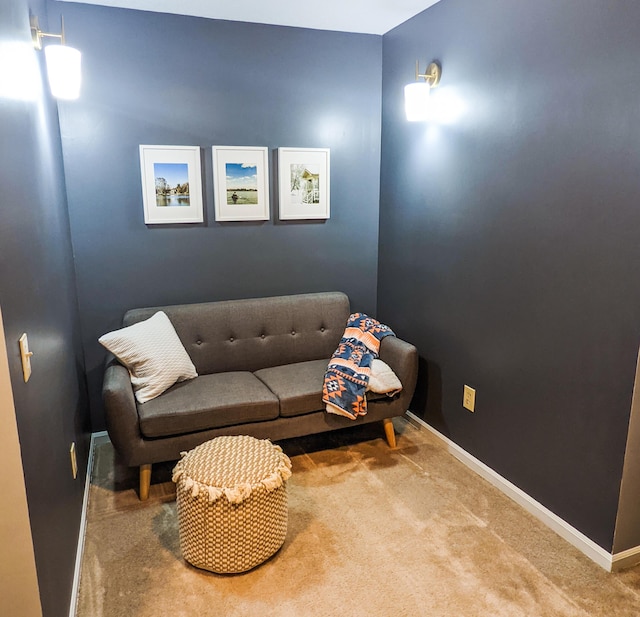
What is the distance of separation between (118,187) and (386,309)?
1929mm

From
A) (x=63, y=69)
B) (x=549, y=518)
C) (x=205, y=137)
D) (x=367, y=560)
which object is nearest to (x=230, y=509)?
(x=367, y=560)

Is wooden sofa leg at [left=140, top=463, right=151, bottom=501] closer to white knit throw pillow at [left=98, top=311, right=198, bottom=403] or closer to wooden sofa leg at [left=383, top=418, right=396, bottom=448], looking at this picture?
white knit throw pillow at [left=98, top=311, right=198, bottom=403]

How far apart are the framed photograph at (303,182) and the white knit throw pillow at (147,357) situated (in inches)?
45.3

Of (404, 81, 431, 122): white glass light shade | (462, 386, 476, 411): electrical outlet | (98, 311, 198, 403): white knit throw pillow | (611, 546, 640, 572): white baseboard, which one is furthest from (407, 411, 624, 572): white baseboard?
(404, 81, 431, 122): white glass light shade

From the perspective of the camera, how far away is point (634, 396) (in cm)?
196

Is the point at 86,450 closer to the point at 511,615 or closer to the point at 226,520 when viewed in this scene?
the point at 226,520

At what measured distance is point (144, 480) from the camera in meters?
2.56

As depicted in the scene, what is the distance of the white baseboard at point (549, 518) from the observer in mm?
2092

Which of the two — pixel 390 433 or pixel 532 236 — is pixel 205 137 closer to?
pixel 532 236

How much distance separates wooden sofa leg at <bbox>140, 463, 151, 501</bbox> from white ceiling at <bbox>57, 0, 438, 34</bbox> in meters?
2.45

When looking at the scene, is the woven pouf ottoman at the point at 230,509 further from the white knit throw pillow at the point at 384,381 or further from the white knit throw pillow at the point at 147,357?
the white knit throw pillow at the point at 384,381

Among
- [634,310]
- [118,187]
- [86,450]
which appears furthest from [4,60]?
[634,310]

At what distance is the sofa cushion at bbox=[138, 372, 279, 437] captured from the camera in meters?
2.52

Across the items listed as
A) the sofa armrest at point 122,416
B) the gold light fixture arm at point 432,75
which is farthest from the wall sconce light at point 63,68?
the gold light fixture arm at point 432,75
